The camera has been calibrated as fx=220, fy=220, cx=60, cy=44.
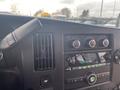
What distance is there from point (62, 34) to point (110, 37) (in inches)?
19.6

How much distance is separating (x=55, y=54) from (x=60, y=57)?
54 millimetres

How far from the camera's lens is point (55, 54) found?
161 cm

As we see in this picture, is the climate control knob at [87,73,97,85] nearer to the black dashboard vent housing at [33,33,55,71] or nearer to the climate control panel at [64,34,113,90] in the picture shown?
A: the climate control panel at [64,34,113,90]

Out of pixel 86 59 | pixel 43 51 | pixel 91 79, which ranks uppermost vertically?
pixel 43 51

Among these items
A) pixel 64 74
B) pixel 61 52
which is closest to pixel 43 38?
pixel 61 52

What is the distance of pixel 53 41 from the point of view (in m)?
1.58

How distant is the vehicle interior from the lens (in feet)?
4.86

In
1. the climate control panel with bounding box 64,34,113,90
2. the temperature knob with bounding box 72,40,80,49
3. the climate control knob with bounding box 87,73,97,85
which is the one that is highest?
the temperature knob with bounding box 72,40,80,49

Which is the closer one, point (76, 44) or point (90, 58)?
point (76, 44)

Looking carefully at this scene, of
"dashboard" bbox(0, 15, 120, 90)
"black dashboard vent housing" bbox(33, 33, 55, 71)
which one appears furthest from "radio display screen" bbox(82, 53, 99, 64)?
"black dashboard vent housing" bbox(33, 33, 55, 71)

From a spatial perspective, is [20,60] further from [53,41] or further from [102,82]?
[102,82]

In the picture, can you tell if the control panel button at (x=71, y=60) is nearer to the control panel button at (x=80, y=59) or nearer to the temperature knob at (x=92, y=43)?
the control panel button at (x=80, y=59)

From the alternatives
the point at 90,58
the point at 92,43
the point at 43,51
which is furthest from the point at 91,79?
the point at 43,51

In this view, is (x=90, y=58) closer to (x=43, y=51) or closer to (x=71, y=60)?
(x=71, y=60)
